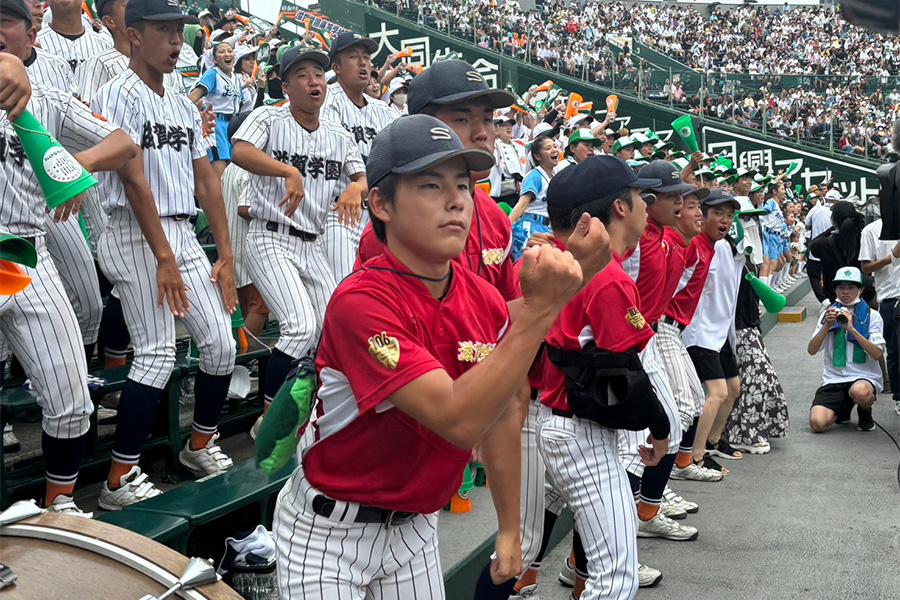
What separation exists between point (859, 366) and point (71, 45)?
6901 mm

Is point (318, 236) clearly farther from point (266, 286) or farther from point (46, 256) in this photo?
point (46, 256)

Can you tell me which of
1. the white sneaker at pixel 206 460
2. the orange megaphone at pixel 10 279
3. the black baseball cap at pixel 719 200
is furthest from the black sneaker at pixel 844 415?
the orange megaphone at pixel 10 279

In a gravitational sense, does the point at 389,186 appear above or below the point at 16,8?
below

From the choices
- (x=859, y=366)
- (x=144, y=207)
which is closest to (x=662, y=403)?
(x=144, y=207)

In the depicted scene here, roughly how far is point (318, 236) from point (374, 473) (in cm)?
314

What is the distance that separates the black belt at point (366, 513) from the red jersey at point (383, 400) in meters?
0.02

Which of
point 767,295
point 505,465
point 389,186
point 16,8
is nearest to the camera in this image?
point 389,186

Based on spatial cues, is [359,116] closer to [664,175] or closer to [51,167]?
[664,175]

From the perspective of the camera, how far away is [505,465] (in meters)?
2.54

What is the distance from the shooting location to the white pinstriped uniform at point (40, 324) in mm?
3391

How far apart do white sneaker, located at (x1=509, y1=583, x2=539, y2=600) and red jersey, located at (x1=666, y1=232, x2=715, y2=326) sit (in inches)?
91.7

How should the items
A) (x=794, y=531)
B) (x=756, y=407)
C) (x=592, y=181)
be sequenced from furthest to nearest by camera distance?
(x=756, y=407)
(x=794, y=531)
(x=592, y=181)

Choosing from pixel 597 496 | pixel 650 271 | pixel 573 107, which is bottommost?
pixel 597 496

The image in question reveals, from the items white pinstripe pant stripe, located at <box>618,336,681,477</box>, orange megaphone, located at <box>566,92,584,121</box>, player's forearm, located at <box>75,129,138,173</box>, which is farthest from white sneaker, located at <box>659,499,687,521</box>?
orange megaphone, located at <box>566,92,584,121</box>
